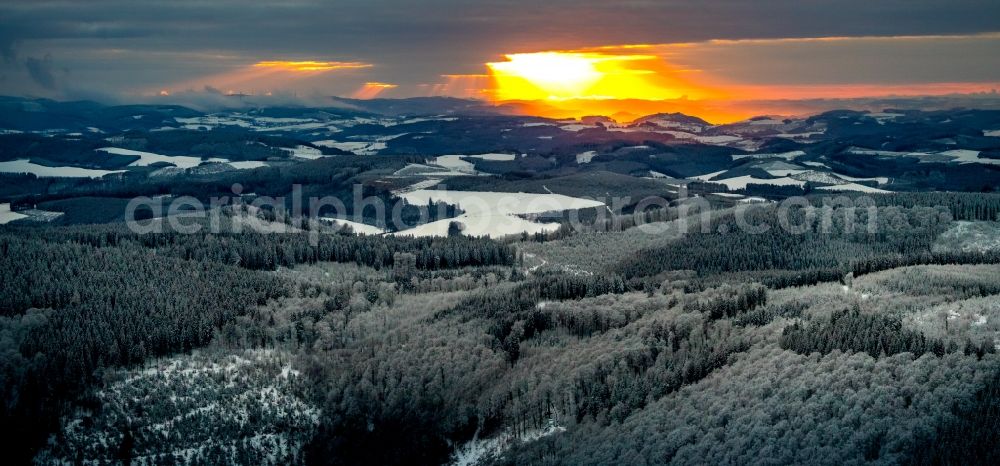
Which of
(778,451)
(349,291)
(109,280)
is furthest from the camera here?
(349,291)

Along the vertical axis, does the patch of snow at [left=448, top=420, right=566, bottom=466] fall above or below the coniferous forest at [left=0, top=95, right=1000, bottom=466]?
below

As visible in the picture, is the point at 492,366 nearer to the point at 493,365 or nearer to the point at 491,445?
the point at 493,365

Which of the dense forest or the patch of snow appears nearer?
the dense forest

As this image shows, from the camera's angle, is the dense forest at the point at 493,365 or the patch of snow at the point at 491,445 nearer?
the dense forest at the point at 493,365

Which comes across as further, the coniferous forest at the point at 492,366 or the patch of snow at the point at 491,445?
the patch of snow at the point at 491,445

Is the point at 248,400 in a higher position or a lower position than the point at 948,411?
lower

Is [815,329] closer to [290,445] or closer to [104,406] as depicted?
[290,445]

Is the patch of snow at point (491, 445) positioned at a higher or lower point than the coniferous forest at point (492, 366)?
lower

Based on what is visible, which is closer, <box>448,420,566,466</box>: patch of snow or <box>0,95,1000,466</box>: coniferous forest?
<box>0,95,1000,466</box>: coniferous forest

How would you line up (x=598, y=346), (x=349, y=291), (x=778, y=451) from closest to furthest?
(x=778, y=451) → (x=598, y=346) → (x=349, y=291)

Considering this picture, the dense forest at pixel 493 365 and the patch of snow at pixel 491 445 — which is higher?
the dense forest at pixel 493 365

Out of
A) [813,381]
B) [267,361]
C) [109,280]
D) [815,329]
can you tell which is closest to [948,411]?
[813,381]
